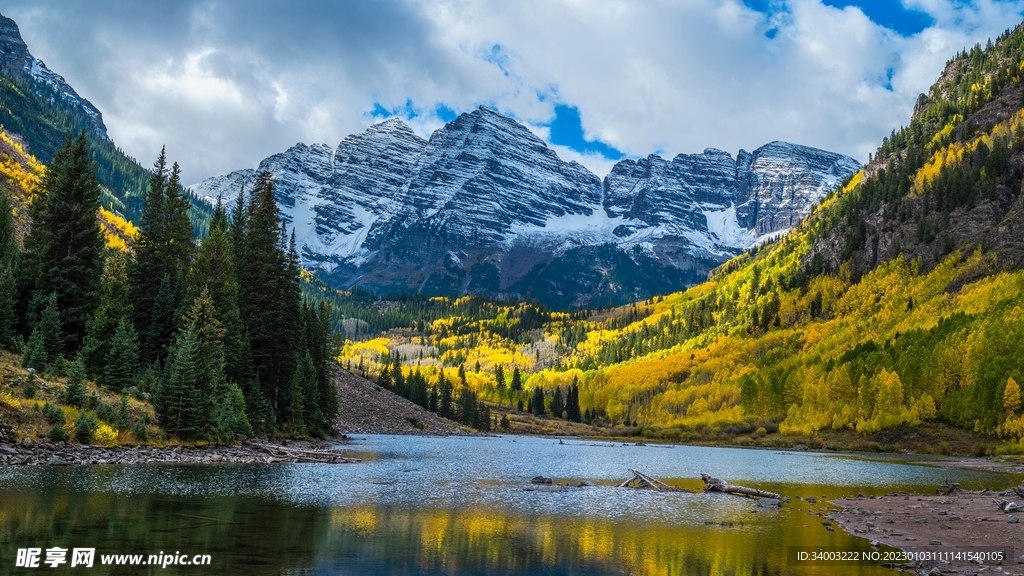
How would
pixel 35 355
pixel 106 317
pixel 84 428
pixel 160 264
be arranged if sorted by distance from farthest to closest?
pixel 160 264 → pixel 106 317 → pixel 35 355 → pixel 84 428

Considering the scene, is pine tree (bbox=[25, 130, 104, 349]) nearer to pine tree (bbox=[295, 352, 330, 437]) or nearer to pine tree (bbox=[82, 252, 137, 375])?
pine tree (bbox=[82, 252, 137, 375])

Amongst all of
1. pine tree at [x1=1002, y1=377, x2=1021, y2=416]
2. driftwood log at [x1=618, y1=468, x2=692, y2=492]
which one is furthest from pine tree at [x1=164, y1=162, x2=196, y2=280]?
pine tree at [x1=1002, y1=377, x2=1021, y2=416]

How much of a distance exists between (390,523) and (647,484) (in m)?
27.3

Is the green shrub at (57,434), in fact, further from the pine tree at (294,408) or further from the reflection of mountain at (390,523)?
the pine tree at (294,408)

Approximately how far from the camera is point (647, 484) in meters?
55.8

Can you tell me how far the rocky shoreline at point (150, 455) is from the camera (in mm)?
47656

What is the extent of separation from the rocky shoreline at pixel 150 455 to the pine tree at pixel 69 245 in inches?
700

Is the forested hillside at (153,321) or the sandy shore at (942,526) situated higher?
the forested hillside at (153,321)

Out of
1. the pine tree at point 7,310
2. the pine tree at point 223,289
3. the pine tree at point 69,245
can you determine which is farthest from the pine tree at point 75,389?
the pine tree at point 223,289

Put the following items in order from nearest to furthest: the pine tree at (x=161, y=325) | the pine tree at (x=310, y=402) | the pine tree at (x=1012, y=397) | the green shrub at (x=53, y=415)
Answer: the green shrub at (x=53, y=415), the pine tree at (x=161, y=325), the pine tree at (x=310, y=402), the pine tree at (x=1012, y=397)

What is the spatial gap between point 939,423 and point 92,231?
415ft

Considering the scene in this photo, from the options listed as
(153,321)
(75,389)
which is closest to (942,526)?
(75,389)

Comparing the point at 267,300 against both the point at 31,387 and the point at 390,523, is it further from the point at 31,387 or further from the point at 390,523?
the point at 390,523

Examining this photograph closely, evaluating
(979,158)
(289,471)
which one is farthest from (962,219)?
(289,471)
